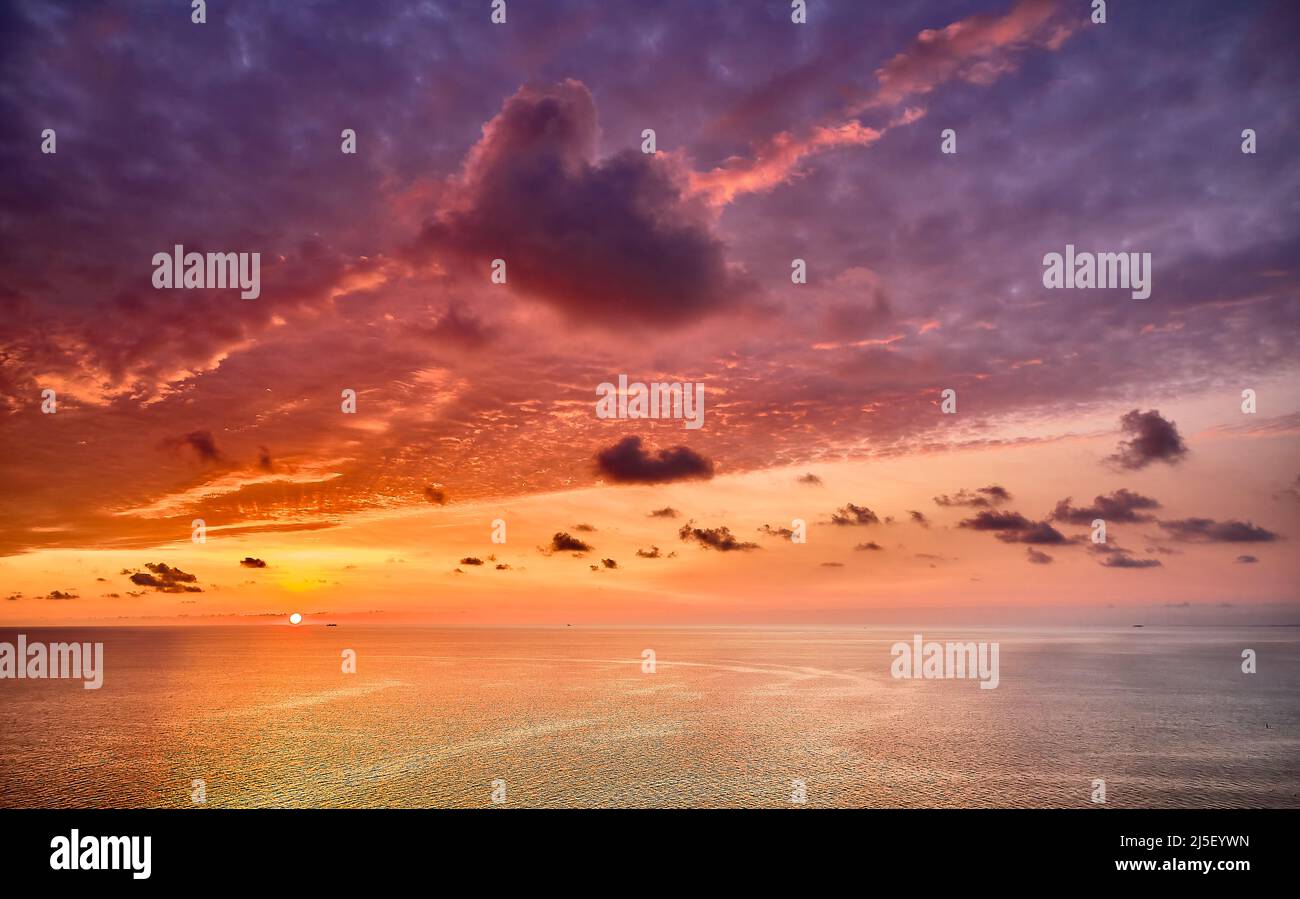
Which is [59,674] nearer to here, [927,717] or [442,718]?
[442,718]

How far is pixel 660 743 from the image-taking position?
36.1m

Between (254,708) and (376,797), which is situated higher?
(376,797)

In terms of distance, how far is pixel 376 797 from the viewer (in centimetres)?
2661

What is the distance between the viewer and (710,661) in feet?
324

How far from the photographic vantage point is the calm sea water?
2689 cm

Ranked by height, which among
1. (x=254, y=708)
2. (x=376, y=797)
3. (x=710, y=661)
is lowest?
(x=710, y=661)

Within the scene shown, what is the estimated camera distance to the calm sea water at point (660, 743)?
26891mm
